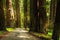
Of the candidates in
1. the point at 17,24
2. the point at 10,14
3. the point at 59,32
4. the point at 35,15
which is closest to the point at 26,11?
the point at 17,24

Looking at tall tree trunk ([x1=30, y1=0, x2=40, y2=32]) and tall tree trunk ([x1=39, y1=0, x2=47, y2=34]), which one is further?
tall tree trunk ([x1=30, y1=0, x2=40, y2=32])

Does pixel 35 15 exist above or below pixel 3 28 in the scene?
above

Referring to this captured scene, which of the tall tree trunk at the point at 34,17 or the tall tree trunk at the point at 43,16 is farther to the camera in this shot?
the tall tree trunk at the point at 34,17

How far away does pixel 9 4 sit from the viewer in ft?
92.5

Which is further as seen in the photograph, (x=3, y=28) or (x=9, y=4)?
(x=9, y=4)

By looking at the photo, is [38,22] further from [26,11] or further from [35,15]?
[26,11]

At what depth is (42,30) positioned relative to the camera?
18.5m

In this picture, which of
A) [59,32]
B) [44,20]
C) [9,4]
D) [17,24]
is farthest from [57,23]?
[17,24]

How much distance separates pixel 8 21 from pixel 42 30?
12327 millimetres

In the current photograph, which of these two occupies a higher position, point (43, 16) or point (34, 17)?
point (43, 16)

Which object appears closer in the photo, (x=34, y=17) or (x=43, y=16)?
(x=43, y=16)

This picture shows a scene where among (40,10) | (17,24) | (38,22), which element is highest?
(40,10)

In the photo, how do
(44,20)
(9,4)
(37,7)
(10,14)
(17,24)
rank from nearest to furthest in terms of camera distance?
(44,20) < (37,7) < (9,4) < (10,14) < (17,24)

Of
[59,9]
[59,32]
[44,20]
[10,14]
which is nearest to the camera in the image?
[59,9]
